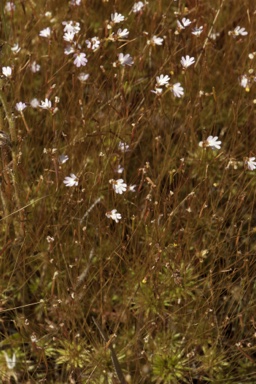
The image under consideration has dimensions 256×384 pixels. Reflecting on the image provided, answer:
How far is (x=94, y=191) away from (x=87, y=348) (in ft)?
1.94

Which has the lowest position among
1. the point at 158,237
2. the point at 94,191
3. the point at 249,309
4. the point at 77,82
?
the point at 249,309

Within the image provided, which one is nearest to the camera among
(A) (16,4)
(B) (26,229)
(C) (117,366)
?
(C) (117,366)

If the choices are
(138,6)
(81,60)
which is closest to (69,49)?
(81,60)

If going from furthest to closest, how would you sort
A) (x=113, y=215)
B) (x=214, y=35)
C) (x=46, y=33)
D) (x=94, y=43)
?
(x=214, y=35) < (x=46, y=33) < (x=94, y=43) < (x=113, y=215)

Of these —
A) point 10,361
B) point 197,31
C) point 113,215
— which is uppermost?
point 197,31

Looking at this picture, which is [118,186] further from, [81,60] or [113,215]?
[81,60]

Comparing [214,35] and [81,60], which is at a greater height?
[214,35]

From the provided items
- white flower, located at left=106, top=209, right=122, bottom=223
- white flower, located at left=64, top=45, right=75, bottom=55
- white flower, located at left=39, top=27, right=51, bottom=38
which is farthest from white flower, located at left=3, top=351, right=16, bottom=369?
white flower, located at left=39, top=27, right=51, bottom=38

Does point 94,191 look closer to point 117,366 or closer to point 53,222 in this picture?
point 53,222

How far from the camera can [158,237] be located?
2082mm

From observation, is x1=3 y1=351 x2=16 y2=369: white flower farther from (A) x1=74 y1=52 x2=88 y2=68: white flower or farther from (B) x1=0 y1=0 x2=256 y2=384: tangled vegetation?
(A) x1=74 y1=52 x2=88 y2=68: white flower

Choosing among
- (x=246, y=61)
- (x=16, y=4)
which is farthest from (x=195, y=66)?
(x=16, y=4)

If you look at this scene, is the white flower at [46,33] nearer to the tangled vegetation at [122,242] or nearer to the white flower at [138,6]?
the tangled vegetation at [122,242]

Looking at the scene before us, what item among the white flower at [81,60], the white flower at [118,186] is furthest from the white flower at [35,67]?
the white flower at [118,186]
